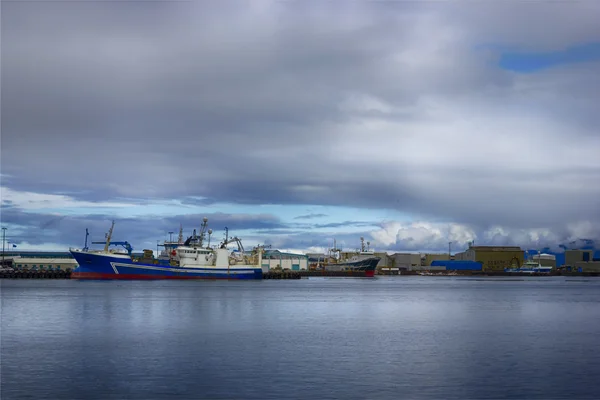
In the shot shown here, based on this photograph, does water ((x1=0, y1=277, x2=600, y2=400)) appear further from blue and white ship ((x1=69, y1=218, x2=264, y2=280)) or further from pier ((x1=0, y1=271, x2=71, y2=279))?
pier ((x1=0, y1=271, x2=71, y2=279))

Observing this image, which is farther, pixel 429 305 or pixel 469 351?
pixel 429 305

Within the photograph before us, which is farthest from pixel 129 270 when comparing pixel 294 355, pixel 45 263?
pixel 294 355

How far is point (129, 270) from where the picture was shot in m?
110

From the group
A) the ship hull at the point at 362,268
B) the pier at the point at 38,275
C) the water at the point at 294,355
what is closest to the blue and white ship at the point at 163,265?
the pier at the point at 38,275

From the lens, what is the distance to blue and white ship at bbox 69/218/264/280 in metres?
108

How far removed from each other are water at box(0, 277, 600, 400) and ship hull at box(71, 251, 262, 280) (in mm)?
54077

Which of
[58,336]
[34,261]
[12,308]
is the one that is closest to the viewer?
[58,336]

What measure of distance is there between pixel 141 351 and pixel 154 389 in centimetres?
885

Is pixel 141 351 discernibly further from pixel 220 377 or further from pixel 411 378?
pixel 411 378

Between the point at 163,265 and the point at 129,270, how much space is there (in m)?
5.79

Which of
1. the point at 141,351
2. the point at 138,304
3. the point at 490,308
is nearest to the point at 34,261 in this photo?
the point at 138,304

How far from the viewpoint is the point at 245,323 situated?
44.9m

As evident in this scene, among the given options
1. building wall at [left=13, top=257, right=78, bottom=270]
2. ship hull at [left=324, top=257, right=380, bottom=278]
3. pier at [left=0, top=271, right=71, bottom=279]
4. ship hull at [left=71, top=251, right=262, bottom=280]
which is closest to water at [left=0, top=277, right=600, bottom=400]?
ship hull at [left=71, top=251, right=262, bottom=280]

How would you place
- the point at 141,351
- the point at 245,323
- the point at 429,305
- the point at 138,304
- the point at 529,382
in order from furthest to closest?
the point at 429,305
the point at 138,304
the point at 245,323
the point at 141,351
the point at 529,382
